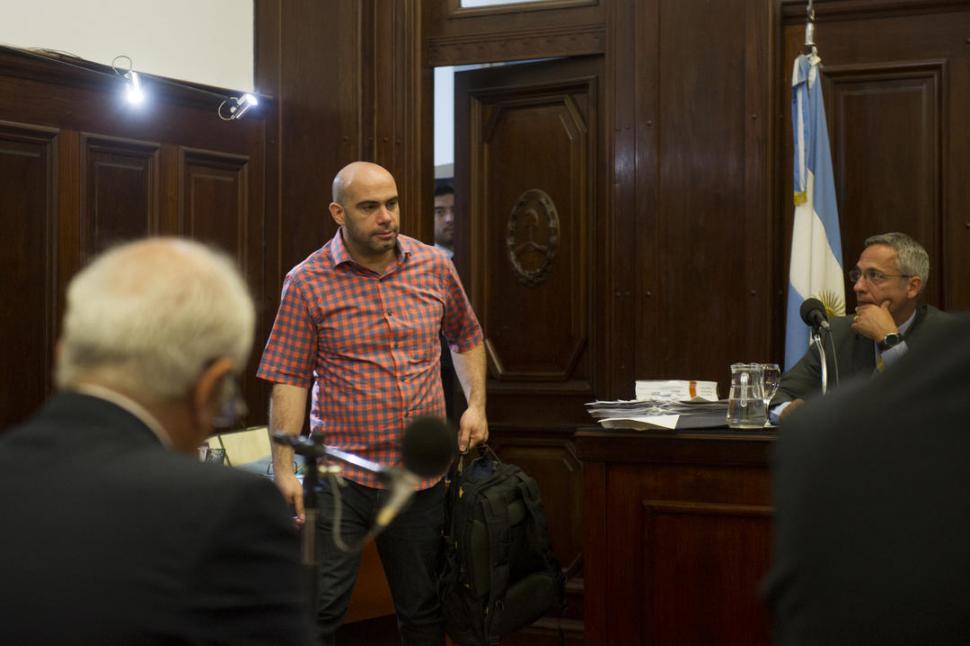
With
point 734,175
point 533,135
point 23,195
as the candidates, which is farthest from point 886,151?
point 23,195

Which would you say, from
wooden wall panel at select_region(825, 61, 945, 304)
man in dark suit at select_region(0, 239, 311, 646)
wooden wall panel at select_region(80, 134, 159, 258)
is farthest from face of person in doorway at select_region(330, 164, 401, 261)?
man in dark suit at select_region(0, 239, 311, 646)

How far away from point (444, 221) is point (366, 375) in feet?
7.62

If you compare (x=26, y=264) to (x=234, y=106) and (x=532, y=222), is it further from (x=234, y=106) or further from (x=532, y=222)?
(x=532, y=222)

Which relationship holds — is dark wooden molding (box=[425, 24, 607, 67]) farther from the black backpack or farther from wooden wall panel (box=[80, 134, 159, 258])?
the black backpack

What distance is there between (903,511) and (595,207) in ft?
13.6

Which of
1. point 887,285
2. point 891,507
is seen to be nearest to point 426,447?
point 891,507

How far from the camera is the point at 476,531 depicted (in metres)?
3.53

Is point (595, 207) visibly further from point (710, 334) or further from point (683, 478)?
point (683, 478)

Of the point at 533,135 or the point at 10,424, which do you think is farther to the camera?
the point at 533,135

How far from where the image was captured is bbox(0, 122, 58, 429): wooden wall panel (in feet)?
14.6

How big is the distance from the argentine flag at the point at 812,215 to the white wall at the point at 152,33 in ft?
7.98

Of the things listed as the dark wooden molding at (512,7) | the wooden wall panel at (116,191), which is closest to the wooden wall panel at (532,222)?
the dark wooden molding at (512,7)

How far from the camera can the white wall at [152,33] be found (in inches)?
181

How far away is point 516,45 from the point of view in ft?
17.0
